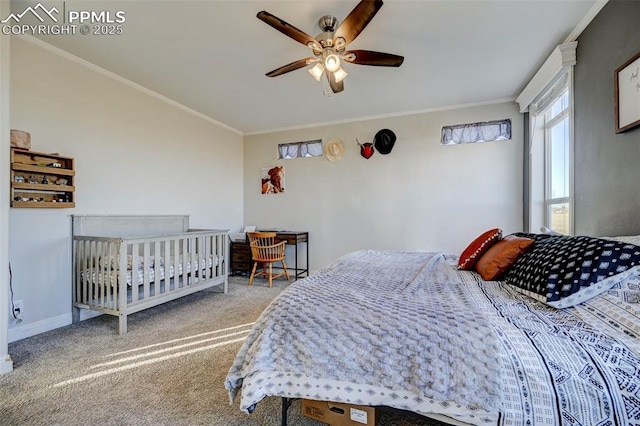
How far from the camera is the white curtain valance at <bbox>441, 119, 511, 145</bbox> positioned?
368cm

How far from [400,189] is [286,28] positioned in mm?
2844

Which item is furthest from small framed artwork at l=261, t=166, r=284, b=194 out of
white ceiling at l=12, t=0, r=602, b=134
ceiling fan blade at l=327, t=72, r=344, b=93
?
ceiling fan blade at l=327, t=72, r=344, b=93

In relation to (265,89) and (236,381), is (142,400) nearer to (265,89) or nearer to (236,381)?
(236,381)

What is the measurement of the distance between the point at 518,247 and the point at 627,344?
2.99ft

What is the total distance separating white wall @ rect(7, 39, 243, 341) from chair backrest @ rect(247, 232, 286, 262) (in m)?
0.89

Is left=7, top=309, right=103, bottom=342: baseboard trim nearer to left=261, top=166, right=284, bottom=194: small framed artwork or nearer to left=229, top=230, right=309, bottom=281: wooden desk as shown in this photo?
left=229, top=230, right=309, bottom=281: wooden desk

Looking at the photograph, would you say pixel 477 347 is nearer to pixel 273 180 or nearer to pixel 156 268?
pixel 156 268

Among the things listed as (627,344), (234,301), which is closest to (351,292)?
(627,344)

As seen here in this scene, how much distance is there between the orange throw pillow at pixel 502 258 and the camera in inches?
67.0

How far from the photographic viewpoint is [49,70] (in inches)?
98.7

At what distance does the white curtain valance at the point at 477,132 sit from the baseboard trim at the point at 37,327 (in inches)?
187

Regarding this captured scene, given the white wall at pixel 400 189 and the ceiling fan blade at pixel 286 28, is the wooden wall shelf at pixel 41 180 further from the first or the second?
the white wall at pixel 400 189

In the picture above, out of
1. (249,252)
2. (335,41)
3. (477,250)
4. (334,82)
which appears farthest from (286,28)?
(249,252)

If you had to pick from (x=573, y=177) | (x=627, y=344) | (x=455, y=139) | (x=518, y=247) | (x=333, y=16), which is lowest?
(x=627, y=344)
